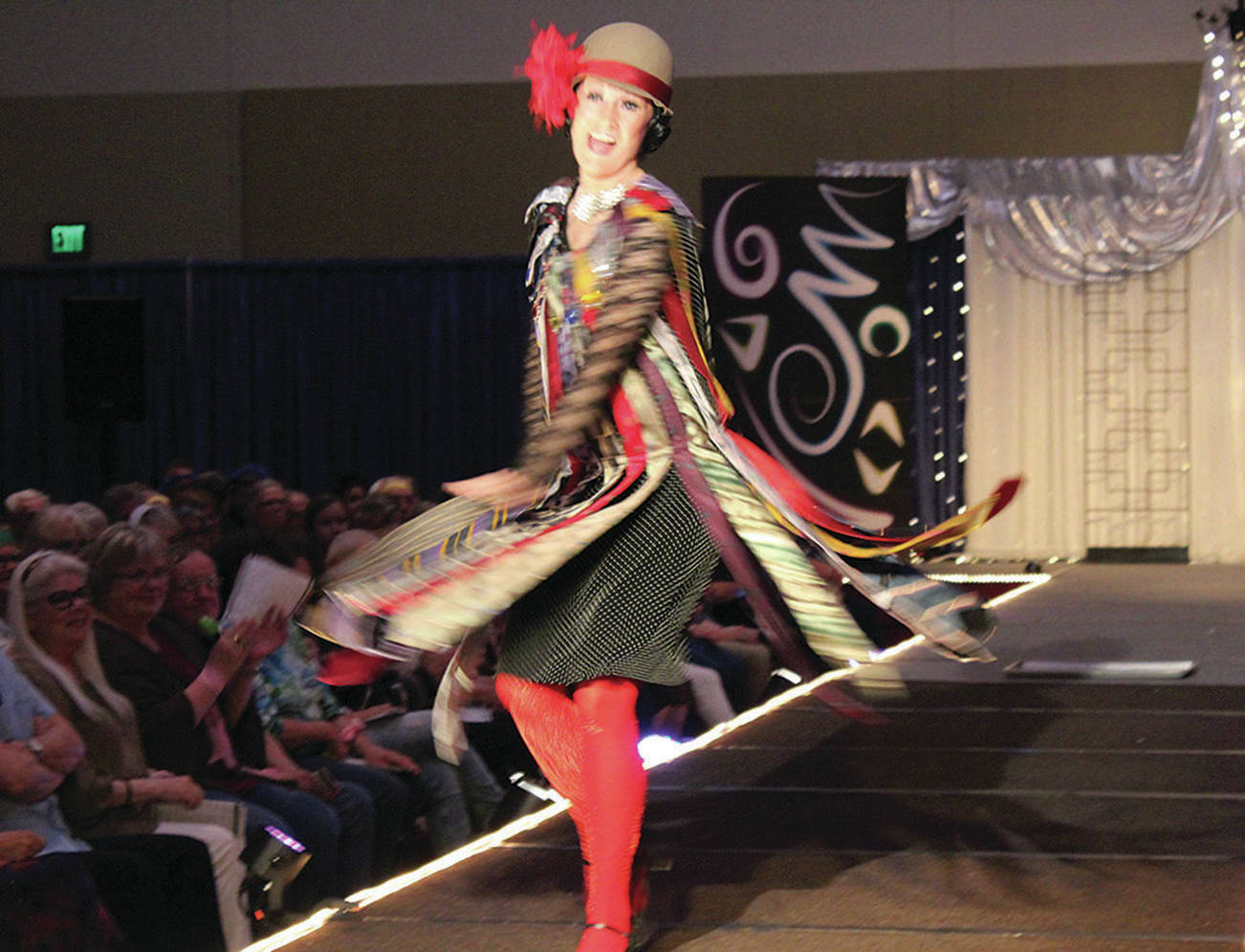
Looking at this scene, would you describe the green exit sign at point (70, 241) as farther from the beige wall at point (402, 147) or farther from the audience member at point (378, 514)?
the audience member at point (378, 514)

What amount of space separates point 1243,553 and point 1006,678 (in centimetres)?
584


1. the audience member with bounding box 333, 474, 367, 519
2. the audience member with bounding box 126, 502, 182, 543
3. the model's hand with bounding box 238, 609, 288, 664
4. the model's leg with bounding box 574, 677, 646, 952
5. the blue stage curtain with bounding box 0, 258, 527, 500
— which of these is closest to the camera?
the model's leg with bounding box 574, 677, 646, 952

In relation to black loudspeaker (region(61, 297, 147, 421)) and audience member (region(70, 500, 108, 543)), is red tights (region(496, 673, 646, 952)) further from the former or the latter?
black loudspeaker (region(61, 297, 147, 421))

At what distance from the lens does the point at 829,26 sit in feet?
32.7

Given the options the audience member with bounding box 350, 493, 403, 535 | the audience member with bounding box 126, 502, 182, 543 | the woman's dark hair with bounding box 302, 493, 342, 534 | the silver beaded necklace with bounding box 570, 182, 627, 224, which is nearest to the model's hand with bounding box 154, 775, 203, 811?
the audience member with bounding box 126, 502, 182, 543

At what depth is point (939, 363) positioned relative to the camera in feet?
33.2

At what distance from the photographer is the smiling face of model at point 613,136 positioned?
6.99 ft

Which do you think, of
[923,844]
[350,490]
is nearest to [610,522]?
[923,844]

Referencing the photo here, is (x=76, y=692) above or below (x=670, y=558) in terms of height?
below

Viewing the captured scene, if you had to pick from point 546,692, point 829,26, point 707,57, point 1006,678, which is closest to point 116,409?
point 707,57

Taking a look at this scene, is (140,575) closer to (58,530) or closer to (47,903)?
(47,903)

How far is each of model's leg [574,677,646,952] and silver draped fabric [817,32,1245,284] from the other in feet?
26.4

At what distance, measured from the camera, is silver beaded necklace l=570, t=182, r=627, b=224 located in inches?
83.1

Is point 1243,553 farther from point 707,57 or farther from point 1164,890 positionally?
point 1164,890
